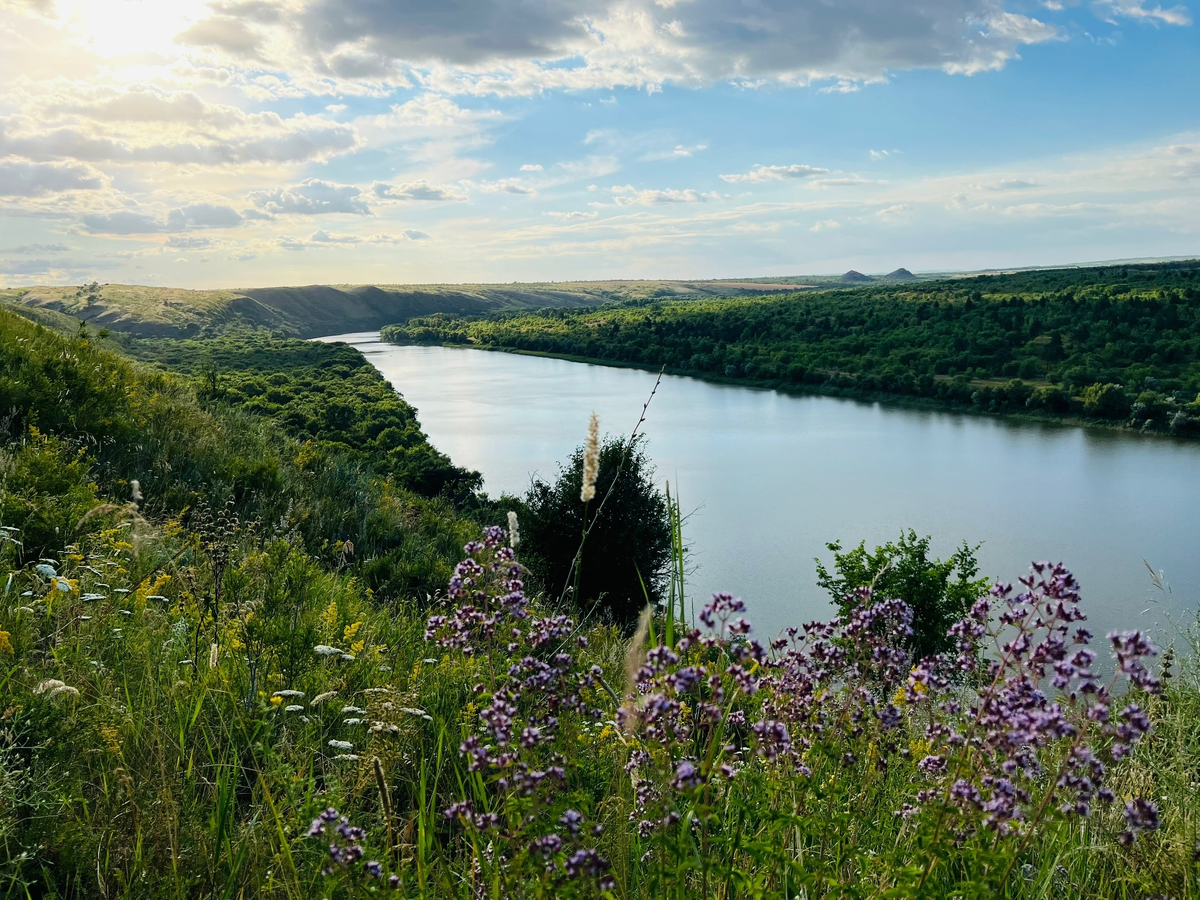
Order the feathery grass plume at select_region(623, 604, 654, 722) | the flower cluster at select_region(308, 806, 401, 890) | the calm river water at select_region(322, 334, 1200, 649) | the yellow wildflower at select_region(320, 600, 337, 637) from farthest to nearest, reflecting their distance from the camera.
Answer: the calm river water at select_region(322, 334, 1200, 649)
the yellow wildflower at select_region(320, 600, 337, 637)
the feathery grass plume at select_region(623, 604, 654, 722)
the flower cluster at select_region(308, 806, 401, 890)

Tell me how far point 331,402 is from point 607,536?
81.9 feet

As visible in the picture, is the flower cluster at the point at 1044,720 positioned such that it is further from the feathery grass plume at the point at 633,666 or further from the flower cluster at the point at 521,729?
the flower cluster at the point at 521,729

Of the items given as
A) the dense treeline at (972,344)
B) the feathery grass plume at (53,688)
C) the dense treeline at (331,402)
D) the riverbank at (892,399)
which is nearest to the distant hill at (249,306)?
the dense treeline at (331,402)

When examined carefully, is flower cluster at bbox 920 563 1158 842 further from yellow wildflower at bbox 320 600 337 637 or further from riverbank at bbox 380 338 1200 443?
riverbank at bbox 380 338 1200 443

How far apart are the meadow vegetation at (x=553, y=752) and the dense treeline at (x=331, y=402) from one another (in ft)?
38.6

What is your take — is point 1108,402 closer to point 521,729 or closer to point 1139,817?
point 1139,817

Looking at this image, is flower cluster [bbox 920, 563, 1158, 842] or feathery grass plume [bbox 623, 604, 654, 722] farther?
feathery grass plume [bbox 623, 604, 654, 722]

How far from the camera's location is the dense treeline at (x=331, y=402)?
26.9m

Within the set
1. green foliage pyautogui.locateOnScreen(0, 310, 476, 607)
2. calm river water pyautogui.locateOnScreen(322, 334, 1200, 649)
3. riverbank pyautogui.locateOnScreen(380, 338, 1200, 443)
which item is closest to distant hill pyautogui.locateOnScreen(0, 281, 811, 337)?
calm river water pyautogui.locateOnScreen(322, 334, 1200, 649)

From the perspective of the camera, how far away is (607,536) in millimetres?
17578

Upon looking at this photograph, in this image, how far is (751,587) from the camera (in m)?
24.7

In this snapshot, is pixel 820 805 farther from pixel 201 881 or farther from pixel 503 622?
pixel 201 881

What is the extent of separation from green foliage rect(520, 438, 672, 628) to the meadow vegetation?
13.3m

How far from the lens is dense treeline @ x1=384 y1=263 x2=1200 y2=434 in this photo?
56.3 m
